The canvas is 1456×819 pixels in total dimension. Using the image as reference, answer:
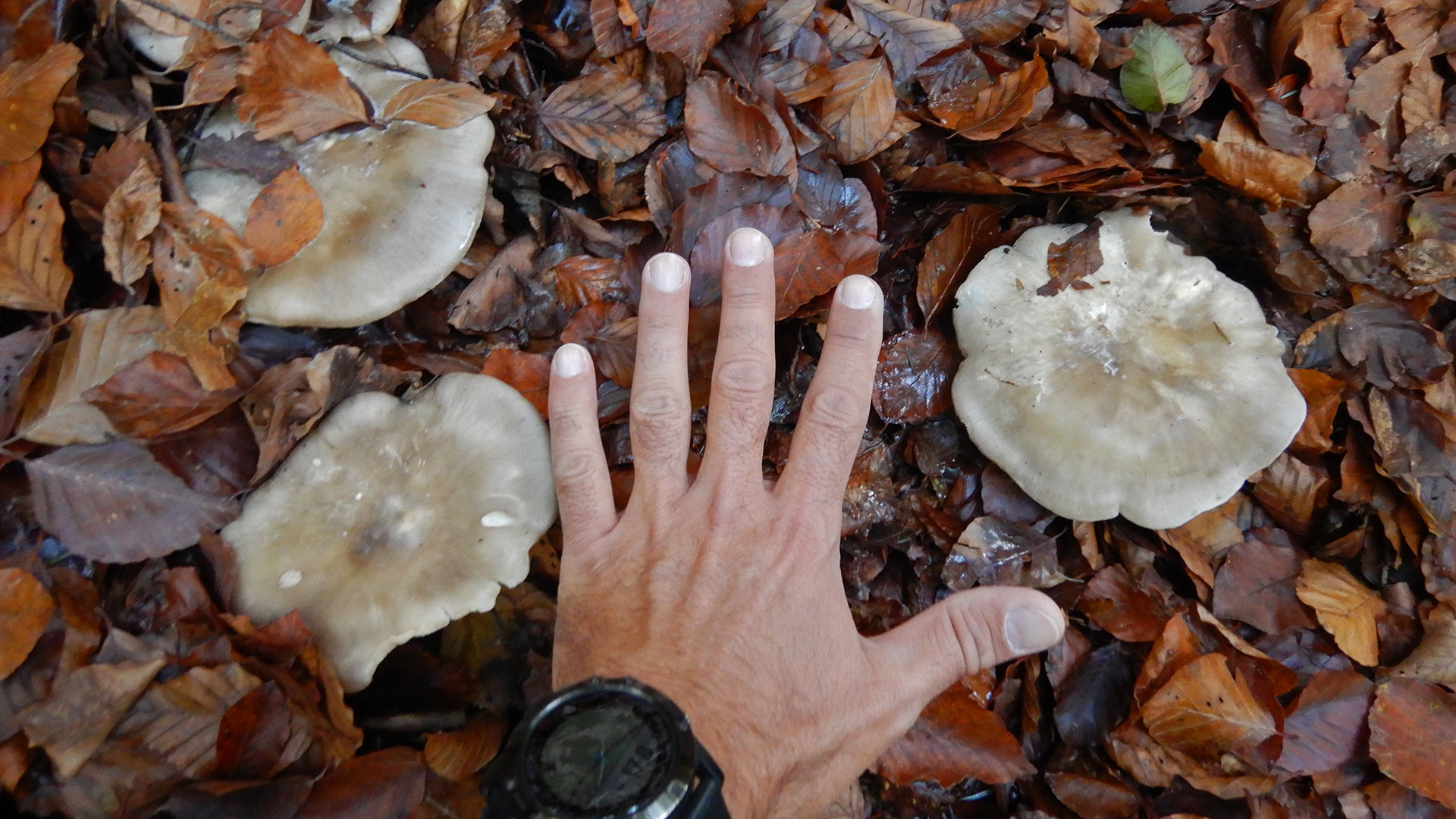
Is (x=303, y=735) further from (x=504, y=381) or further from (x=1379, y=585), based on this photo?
(x=1379, y=585)

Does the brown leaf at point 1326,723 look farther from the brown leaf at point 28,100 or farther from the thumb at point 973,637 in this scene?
the brown leaf at point 28,100

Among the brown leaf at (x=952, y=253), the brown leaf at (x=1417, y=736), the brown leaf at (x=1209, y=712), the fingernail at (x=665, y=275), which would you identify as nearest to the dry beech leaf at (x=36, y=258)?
the fingernail at (x=665, y=275)

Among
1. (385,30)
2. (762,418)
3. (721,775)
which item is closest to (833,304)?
(762,418)

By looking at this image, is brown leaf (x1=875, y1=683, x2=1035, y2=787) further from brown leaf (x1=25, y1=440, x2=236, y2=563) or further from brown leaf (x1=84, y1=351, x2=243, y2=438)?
brown leaf (x1=84, y1=351, x2=243, y2=438)

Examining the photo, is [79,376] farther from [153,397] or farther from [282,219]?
[282,219]

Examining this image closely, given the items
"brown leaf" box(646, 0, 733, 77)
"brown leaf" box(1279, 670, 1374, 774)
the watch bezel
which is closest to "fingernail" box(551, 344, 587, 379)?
the watch bezel

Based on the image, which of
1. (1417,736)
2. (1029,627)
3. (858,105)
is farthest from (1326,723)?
(858,105)
